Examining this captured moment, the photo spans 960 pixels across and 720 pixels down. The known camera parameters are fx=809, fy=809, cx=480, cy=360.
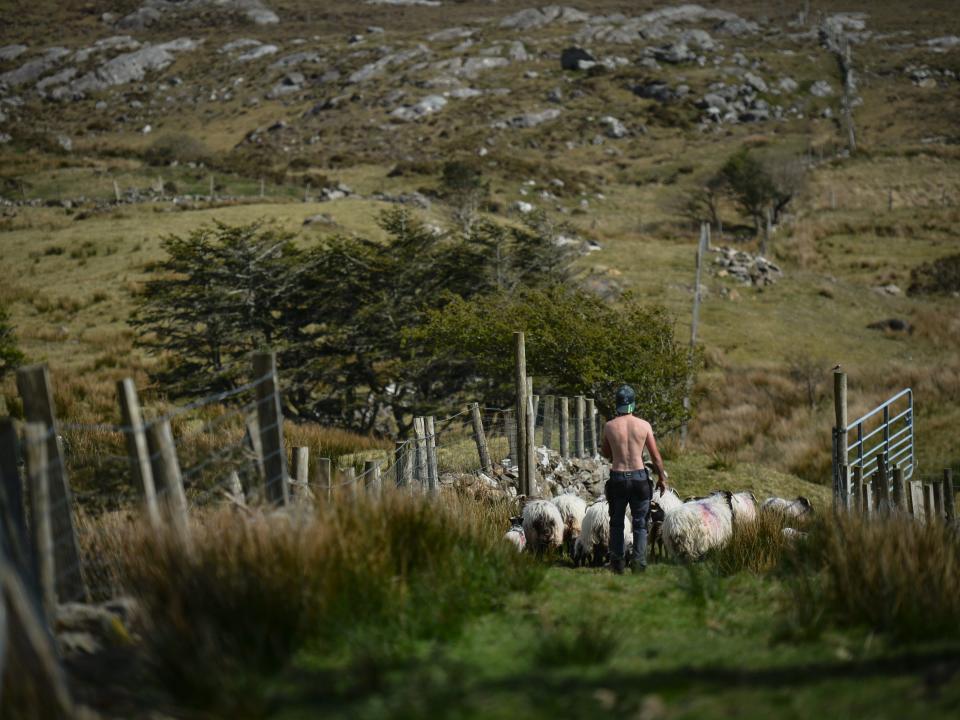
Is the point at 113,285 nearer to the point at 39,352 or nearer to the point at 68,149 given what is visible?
the point at 39,352

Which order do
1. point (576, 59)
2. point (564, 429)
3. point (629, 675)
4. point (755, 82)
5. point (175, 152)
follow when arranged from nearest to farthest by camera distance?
1. point (629, 675)
2. point (564, 429)
3. point (175, 152)
4. point (755, 82)
5. point (576, 59)

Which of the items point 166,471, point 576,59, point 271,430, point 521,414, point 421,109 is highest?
point 576,59

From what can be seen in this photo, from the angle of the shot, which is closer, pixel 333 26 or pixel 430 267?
pixel 430 267

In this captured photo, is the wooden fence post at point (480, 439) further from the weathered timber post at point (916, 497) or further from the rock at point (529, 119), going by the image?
the rock at point (529, 119)

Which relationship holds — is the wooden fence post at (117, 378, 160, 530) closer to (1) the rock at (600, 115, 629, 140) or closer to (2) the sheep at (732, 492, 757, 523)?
(2) the sheep at (732, 492, 757, 523)

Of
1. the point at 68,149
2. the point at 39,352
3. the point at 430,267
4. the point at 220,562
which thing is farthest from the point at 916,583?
the point at 68,149

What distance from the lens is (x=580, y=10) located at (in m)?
178

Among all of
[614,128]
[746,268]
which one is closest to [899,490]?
[746,268]

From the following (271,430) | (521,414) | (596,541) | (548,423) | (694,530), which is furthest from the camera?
(548,423)

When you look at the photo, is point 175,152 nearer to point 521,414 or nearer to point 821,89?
point 521,414

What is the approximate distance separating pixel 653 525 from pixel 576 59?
130m

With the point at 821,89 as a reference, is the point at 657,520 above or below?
below

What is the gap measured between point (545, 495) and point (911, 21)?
7009 inches

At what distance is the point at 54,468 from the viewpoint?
5043 millimetres
